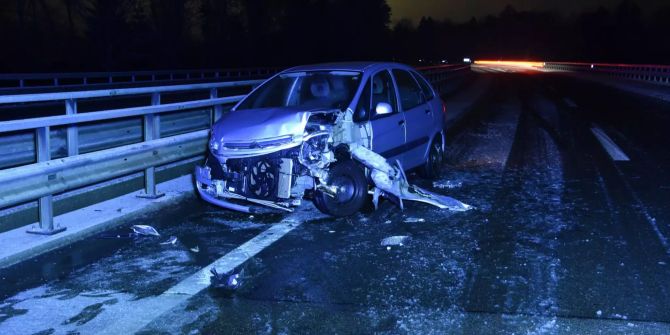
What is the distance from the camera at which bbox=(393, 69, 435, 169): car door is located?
869 centimetres

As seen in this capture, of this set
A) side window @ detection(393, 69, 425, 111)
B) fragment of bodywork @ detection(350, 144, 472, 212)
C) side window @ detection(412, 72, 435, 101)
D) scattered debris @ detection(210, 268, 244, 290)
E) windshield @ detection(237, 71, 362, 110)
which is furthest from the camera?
side window @ detection(412, 72, 435, 101)

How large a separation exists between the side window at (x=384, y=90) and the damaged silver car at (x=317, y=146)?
12 millimetres

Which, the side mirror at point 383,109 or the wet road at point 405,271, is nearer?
the wet road at point 405,271

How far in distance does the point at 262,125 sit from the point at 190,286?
7.64 ft

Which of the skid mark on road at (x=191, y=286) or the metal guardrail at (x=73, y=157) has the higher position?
the metal guardrail at (x=73, y=157)

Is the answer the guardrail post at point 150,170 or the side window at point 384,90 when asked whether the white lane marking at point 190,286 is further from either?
the side window at point 384,90

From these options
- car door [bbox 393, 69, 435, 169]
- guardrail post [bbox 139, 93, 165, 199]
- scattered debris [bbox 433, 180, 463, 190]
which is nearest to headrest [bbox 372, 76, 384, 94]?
car door [bbox 393, 69, 435, 169]

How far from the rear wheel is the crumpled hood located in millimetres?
605

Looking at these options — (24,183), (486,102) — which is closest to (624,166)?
(24,183)

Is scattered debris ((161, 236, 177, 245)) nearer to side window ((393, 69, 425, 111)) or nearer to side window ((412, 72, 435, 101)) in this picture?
side window ((393, 69, 425, 111))

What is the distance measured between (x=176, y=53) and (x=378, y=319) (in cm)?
5525

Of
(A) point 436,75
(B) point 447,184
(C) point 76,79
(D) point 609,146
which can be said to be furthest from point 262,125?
(C) point 76,79

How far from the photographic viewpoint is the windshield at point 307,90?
7.97 meters

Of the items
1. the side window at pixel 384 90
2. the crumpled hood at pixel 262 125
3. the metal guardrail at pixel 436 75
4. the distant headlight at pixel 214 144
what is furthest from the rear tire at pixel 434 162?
the metal guardrail at pixel 436 75
